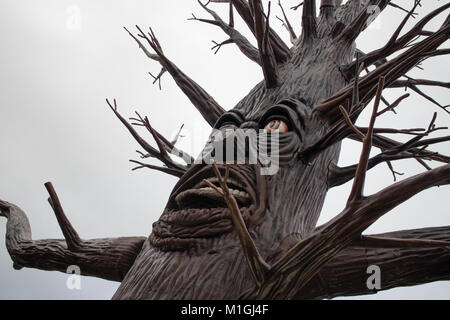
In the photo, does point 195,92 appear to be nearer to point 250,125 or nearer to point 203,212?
point 250,125

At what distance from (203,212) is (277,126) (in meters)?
0.62

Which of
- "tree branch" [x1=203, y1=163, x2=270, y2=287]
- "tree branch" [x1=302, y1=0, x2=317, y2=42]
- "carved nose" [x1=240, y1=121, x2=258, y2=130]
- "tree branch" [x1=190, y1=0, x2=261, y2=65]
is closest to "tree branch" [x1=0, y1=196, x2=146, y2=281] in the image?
"carved nose" [x1=240, y1=121, x2=258, y2=130]

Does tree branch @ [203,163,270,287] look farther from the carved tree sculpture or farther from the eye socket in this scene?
A: the eye socket

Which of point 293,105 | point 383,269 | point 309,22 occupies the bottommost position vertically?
point 383,269

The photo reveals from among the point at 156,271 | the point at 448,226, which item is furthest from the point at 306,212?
the point at 156,271

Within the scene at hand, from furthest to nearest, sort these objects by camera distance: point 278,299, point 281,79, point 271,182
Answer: point 281,79 → point 271,182 → point 278,299

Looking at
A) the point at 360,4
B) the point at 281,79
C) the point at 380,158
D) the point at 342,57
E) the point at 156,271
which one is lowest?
the point at 156,271

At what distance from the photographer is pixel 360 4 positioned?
11.0ft

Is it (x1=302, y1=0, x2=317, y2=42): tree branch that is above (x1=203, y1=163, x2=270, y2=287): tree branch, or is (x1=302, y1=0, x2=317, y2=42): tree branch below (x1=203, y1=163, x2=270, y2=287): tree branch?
above

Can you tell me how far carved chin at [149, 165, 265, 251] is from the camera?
143cm

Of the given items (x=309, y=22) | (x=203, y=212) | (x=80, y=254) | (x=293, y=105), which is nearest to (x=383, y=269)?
(x=203, y=212)

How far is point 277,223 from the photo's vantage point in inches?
59.6
